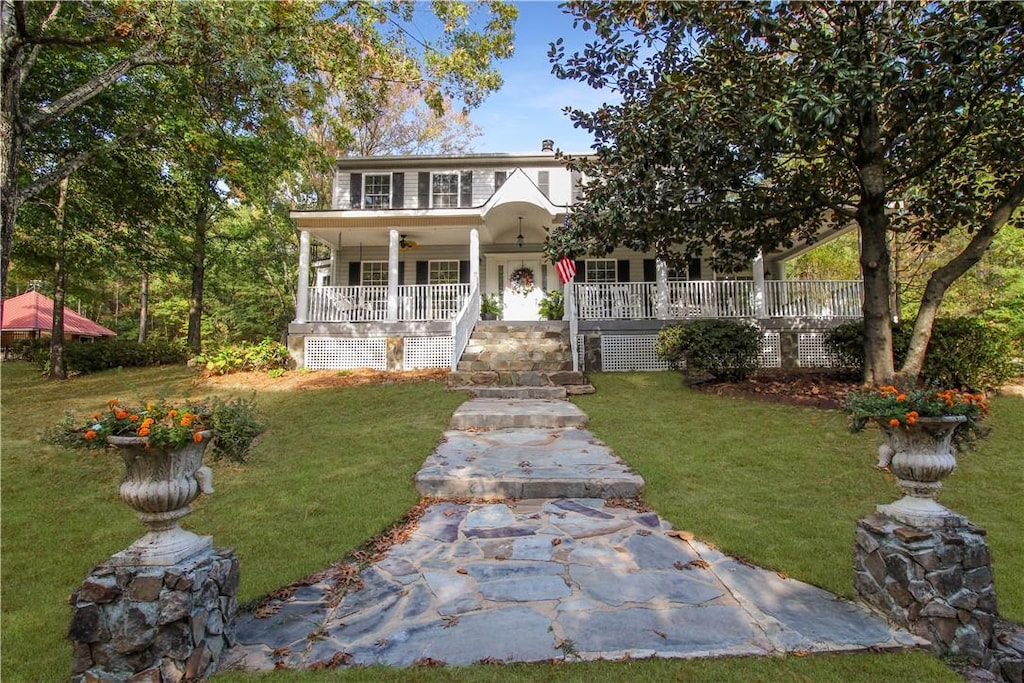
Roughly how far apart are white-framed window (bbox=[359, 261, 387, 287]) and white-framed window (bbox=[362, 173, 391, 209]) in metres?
1.93

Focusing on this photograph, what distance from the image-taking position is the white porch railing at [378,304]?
1215 centimetres

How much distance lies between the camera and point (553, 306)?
13797 millimetres

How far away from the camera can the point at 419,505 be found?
14.3 feet

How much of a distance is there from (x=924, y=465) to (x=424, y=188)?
15014mm

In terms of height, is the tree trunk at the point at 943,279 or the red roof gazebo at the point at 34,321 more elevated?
the red roof gazebo at the point at 34,321

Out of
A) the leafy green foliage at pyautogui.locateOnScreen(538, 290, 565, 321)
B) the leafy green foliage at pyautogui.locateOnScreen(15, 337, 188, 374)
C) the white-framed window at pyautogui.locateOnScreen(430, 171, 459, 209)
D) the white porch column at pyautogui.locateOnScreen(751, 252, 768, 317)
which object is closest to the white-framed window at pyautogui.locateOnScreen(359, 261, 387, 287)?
the white-framed window at pyautogui.locateOnScreen(430, 171, 459, 209)

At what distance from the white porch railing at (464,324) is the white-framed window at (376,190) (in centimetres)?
567

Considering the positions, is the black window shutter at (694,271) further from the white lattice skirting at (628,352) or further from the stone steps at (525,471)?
the stone steps at (525,471)

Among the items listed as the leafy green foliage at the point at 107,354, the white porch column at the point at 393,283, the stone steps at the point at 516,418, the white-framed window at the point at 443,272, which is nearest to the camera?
the stone steps at the point at 516,418

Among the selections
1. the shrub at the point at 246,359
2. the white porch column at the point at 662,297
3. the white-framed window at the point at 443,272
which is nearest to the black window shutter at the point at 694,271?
the white porch column at the point at 662,297

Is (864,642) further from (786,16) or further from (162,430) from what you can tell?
(786,16)

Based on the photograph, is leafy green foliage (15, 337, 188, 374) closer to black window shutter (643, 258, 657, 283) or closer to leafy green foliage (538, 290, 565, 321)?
leafy green foliage (538, 290, 565, 321)

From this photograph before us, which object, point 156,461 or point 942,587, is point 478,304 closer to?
point 156,461

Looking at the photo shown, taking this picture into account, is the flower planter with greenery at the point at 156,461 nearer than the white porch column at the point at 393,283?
Yes
